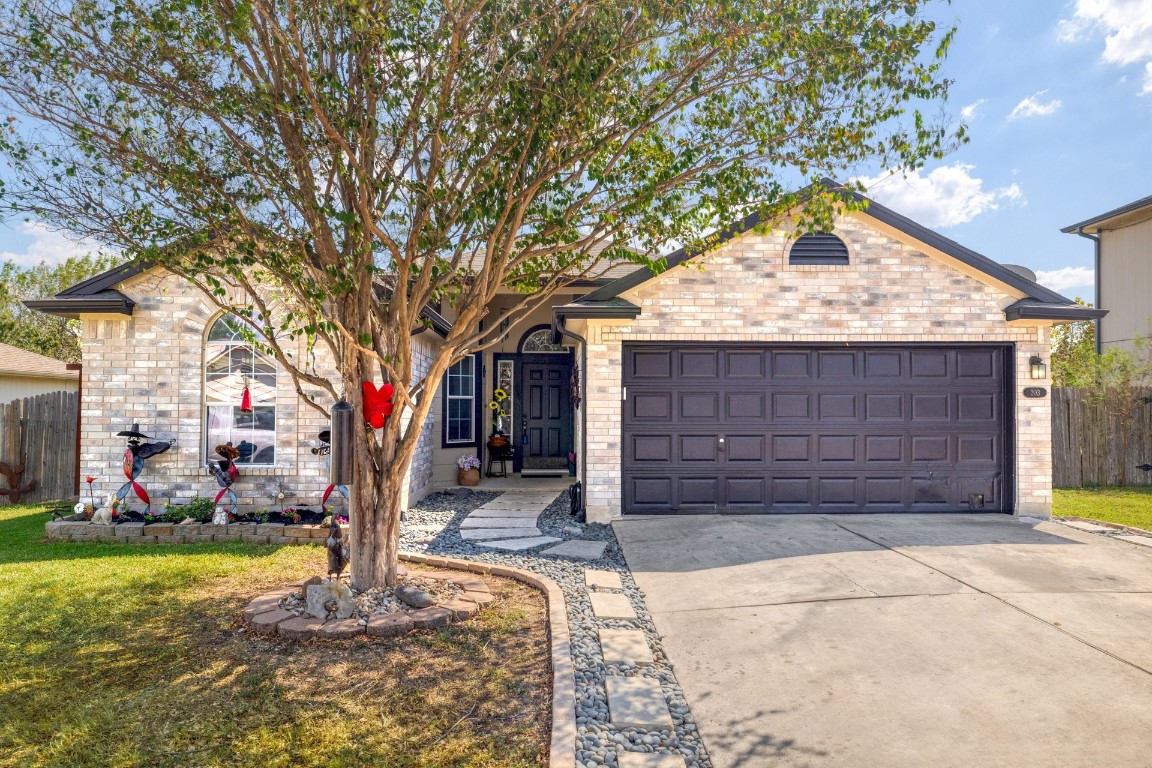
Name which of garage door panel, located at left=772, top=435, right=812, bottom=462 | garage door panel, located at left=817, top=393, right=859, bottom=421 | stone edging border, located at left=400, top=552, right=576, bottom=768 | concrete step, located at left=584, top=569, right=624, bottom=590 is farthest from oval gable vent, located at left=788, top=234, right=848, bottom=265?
stone edging border, located at left=400, top=552, right=576, bottom=768

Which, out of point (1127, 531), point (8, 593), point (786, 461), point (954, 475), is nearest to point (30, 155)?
point (8, 593)

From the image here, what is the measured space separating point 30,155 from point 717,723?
5.50m

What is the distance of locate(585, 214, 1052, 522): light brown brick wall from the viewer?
825 cm

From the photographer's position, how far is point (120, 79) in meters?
4.32

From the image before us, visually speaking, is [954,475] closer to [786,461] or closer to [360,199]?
[786,461]

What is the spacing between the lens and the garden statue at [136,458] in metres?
7.56

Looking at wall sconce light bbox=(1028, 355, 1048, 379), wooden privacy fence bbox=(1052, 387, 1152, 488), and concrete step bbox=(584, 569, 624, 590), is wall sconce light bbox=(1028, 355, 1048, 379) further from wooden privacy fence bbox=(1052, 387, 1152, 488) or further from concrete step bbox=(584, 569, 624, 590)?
concrete step bbox=(584, 569, 624, 590)

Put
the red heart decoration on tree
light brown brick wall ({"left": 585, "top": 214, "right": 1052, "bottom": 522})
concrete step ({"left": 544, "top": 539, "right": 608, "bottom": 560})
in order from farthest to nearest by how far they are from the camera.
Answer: light brown brick wall ({"left": 585, "top": 214, "right": 1052, "bottom": 522}), concrete step ({"left": 544, "top": 539, "right": 608, "bottom": 560}), the red heart decoration on tree

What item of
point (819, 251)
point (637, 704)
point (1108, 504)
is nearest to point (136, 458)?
point (637, 704)

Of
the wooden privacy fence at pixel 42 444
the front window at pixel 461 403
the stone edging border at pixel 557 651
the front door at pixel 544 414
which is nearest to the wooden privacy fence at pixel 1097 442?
the front door at pixel 544 414

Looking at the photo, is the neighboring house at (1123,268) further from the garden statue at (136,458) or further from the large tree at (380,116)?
the garden statue at (136,458)

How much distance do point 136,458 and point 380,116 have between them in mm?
5295

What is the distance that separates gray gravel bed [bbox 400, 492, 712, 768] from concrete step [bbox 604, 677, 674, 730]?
3cm

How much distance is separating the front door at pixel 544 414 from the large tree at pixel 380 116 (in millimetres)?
7387
